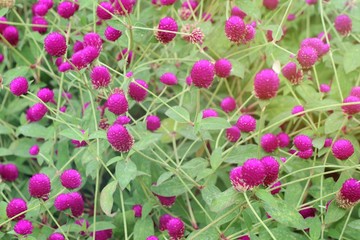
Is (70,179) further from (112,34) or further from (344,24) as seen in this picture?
(344,24)

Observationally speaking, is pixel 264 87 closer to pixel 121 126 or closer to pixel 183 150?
pixel 121 126

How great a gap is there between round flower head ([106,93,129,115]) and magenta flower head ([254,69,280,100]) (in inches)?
10.4

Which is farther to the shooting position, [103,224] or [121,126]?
[103,224]

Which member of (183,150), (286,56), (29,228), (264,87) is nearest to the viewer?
(264,87)

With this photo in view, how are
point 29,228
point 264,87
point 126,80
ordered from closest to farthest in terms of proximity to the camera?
point 264,87 → point 29,228 → point 126,80

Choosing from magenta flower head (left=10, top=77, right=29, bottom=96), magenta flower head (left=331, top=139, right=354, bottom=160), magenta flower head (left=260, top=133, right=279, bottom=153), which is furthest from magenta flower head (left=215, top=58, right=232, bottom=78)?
magenta flower head (left=10, top=77, right=29, bottom=96)

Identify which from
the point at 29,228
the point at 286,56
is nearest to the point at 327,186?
the point at 286,56

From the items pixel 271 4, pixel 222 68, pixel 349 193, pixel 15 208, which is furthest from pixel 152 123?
pixel 271 4

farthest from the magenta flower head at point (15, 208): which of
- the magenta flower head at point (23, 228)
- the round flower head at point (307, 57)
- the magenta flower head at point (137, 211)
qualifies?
the round flower head at point (307, 57)

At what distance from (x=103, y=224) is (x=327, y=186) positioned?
491mm

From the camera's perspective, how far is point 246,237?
1.25m

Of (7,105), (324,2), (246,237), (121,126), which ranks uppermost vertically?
(324,2)

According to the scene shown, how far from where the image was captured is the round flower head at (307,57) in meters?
1.22

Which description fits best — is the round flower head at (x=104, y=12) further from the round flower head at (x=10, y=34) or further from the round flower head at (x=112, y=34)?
the round flower head at (x=10, y=34)
